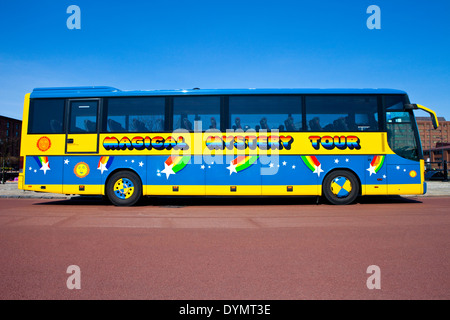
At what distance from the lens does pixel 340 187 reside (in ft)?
37.4

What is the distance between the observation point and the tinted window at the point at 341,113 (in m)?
11.4

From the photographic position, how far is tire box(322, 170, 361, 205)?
11383mm

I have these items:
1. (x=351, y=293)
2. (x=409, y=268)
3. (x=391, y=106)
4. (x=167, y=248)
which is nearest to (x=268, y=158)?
(x=391, y=106)

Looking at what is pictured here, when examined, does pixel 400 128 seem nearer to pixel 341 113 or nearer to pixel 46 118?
pixel 341 113

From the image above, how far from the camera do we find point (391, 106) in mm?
11570

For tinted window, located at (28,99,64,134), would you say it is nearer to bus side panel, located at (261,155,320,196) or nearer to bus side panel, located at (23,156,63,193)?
bus side panel, located at (23,156,63,193)

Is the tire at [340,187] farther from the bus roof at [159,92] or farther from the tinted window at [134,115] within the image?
the tinted window at [134,115]

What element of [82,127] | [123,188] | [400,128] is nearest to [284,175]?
[400,128]

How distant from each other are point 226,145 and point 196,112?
4.74 ft

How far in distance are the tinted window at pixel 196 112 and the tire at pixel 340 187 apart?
12.9 ft

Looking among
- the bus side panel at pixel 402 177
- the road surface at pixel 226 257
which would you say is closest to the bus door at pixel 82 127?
the road surface at pixel 226 257

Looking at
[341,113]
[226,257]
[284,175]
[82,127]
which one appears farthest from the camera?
[82,127]

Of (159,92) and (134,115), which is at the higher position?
(159,92)

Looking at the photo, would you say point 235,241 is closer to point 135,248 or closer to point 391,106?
point 135,248
